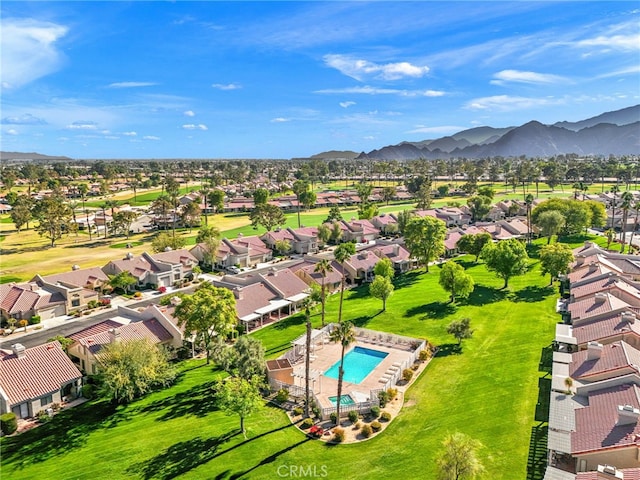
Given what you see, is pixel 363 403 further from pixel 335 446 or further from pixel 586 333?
pixel 586 333

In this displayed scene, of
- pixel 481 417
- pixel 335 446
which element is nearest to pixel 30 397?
pixel 335 446

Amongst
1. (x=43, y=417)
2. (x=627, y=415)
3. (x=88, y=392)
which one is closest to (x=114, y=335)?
(x=88, y=392)

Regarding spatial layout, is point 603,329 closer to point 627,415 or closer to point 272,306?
point 627,415

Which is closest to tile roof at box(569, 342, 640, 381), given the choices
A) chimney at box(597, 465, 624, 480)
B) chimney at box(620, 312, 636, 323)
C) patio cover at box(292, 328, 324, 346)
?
chimney at box(620, 312, 636, 323)

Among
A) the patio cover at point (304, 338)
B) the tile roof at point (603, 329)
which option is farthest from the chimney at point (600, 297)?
the patio cover at point (304, 338)

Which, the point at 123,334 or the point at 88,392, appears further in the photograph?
the point at 123,334

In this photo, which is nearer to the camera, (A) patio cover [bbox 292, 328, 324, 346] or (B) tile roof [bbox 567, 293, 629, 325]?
(B) tile roof [bbox 567, 293, 629, 325]

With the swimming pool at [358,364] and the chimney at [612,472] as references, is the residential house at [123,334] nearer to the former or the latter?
the swimming pool at [358,364]

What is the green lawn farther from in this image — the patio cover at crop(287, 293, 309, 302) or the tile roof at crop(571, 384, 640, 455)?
the patio cover at crop(287, 293, 309, 302)
